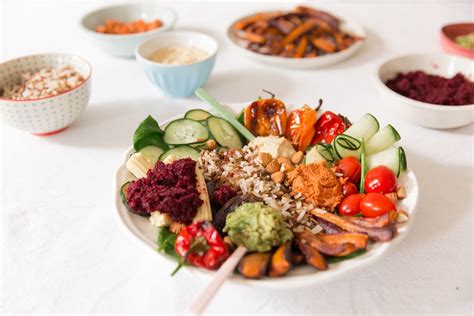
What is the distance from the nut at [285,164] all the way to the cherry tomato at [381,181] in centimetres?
32

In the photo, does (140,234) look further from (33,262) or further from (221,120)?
(221,120)

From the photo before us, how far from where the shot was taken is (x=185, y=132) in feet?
7.10

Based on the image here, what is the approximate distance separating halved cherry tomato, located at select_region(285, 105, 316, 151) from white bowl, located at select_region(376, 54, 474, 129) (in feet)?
1.95

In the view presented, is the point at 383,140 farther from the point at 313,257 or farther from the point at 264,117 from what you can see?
Answer: the point at 313,257

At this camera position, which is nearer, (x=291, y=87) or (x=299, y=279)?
(x=299, y=279)

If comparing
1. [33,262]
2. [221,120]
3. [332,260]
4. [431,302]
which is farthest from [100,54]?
[431,302]

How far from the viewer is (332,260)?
61.4 inches

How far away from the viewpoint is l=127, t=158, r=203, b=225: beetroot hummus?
65.2 inches

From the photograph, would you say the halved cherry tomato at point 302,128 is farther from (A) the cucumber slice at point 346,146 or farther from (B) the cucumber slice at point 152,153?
(B) the cucumber slice at point 152,153

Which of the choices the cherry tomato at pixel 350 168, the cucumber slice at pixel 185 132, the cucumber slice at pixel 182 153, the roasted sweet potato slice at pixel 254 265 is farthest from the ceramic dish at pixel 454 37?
the roasted sweet potato slice at pixel 254 265

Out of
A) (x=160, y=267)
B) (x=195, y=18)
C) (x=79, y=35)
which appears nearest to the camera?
(x=160, y=267)

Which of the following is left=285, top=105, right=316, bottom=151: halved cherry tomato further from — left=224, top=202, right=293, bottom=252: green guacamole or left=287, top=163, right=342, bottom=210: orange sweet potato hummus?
left=224, top=202, right=293, bottom=252: green guacamole

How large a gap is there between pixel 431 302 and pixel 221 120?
119 centimetres

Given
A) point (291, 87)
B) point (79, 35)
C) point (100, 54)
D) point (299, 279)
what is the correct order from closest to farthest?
1. point (299, 279)
2. point (291, 87)
3. point (100, 54)
4. point (79, 35)
